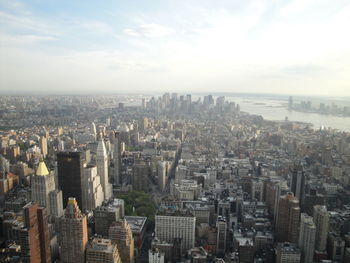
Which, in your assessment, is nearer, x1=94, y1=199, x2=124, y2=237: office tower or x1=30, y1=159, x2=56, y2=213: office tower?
x1=94, y1=199, x2=124, y2=237: office tower

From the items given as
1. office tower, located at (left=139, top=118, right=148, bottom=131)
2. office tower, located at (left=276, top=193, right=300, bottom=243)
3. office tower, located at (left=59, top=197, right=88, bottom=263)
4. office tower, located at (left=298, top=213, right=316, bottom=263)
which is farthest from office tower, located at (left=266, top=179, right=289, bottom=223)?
office tower, located at (left=139, top=118, right=148, bottom=131)

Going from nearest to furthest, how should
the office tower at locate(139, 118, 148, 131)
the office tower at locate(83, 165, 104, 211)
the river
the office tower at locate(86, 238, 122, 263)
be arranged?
the office tower at locate(86, 238, 122, 263) < the office tower at locate(83, 165, 104, 211) < the river < the office tower at locate(139, 118, 148, 131)

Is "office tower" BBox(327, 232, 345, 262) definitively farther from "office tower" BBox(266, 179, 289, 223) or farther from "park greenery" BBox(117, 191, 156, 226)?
"park greenery" BBox(117, 191, 156, 226)

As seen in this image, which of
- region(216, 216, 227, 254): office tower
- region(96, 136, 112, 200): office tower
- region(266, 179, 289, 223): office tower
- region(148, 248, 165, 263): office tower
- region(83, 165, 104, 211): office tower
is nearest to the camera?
region(148, 248, 165, 263): office tower

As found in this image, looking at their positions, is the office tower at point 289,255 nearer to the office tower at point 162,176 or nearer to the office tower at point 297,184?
the office tower at point 297,184

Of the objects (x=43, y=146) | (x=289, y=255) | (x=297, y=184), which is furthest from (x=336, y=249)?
(x=43, y=146)

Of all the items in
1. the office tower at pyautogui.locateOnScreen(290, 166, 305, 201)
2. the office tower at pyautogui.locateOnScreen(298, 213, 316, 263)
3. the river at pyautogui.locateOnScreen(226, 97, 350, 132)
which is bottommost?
the office tower at pyautogui.locateOnScreen(298, 213, 316, 263)

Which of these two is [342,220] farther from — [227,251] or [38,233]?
[38,233]

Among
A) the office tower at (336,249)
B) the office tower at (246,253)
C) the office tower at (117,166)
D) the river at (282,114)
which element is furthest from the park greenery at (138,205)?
the river at (282,114)

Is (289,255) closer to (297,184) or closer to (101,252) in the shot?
(297,184)
